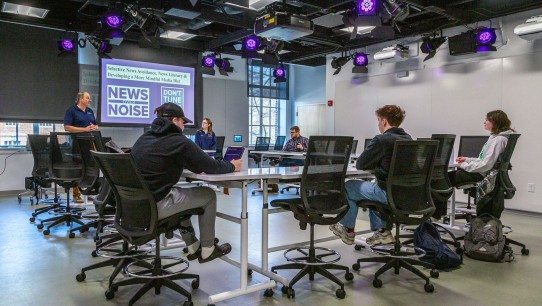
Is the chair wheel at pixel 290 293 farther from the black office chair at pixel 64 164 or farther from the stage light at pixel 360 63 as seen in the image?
the stage light at pixel 360 63

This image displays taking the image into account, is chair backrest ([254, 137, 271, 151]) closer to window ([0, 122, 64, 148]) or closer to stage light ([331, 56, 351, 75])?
stage light ([331, 56, 351, 75])

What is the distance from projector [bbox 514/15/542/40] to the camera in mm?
5526

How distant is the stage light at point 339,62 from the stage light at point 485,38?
9.61ft

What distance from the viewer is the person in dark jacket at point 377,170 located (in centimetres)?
308

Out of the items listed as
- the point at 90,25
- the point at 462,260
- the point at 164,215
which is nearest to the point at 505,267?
the point at 462,260

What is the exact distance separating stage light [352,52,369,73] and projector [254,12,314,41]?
3678mm

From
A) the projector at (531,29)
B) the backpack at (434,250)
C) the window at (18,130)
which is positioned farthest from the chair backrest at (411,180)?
the window at (18,130)

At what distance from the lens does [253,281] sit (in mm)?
3088

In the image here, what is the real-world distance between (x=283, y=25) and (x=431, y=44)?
353cm

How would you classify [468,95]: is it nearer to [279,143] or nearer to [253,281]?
[279,143]

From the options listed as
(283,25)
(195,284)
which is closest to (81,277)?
(195,284)

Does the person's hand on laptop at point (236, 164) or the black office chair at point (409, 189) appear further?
the black office chair at point (409, 189)

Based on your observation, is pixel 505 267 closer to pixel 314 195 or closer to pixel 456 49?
pixel 314 195

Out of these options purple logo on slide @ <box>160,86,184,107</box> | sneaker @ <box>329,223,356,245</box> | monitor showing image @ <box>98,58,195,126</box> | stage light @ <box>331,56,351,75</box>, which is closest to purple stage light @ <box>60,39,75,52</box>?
monitor showing image @ <box>98,58,195,126</box>
